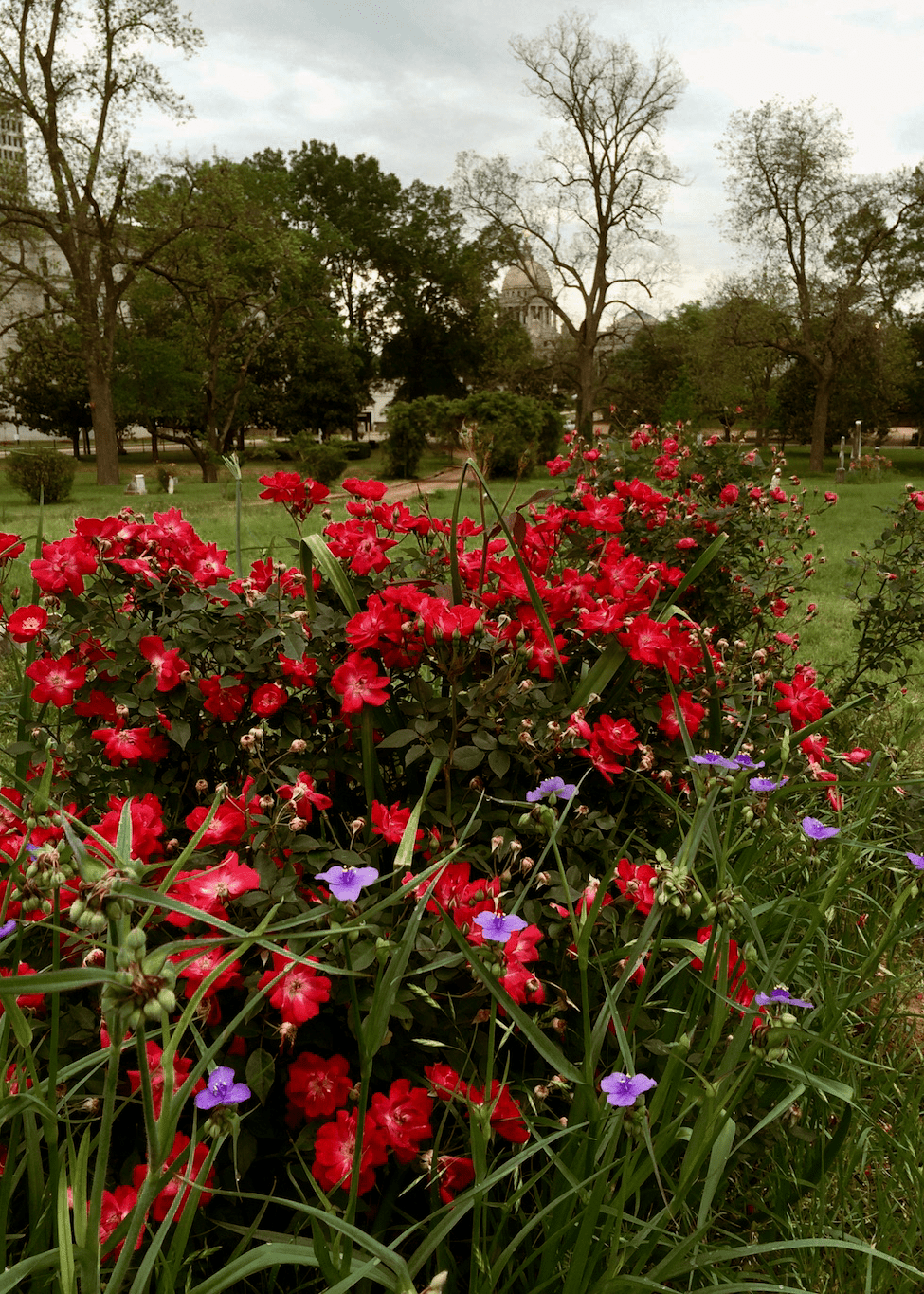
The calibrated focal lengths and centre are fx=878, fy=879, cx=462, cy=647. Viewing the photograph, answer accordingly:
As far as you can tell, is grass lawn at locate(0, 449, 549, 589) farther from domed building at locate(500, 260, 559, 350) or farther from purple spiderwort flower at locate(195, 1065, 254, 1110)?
domed building at locate(500, 260, 559, 350)

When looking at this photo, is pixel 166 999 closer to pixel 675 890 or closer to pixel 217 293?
pixel 675 890

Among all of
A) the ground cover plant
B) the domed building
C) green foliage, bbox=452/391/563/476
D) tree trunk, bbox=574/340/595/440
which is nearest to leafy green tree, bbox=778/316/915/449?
tree trunk, bbox=574/340/595/440

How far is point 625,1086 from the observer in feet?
3.06

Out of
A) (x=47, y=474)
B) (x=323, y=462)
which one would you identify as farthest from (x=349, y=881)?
(x=323, y=462)

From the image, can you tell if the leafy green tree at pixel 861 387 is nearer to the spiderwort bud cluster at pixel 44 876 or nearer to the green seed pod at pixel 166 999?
the spiderwort bud cluster at pixel 44 876

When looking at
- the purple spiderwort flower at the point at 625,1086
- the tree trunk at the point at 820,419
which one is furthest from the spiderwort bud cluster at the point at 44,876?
the tree trunk at the point at 820,419

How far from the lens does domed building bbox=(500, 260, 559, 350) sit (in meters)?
28.6

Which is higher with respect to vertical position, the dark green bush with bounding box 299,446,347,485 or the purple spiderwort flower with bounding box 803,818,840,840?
the dark green bush with bounding box 299,446,347,485

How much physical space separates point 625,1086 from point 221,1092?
42 centimetres

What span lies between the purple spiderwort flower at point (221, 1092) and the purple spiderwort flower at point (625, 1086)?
37 cm

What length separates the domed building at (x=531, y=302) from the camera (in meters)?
28.6

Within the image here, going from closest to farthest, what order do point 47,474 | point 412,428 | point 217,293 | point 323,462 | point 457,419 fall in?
point 47,474
point 457,419
point 323,462
point 217,293
point 412,428

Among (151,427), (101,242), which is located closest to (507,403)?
(101,242)

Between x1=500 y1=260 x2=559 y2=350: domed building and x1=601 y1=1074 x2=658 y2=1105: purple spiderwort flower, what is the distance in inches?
1137
